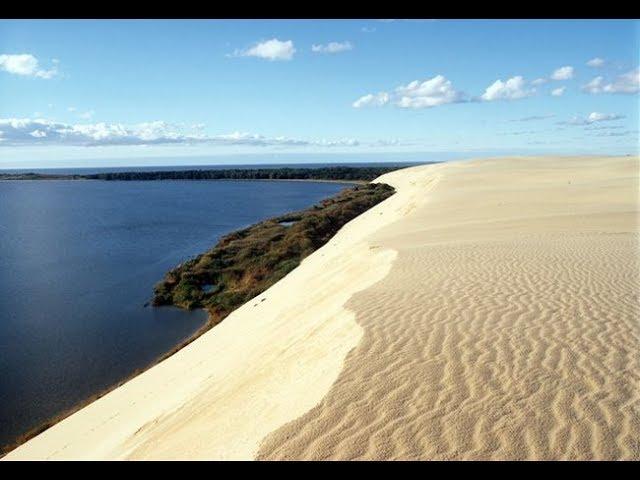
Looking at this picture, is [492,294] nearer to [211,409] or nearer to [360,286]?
[360,286]

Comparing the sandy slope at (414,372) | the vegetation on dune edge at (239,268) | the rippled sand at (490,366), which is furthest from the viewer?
the vegetation on dune edge at (239,268)

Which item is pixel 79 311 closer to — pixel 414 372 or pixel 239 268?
pixel 239 268

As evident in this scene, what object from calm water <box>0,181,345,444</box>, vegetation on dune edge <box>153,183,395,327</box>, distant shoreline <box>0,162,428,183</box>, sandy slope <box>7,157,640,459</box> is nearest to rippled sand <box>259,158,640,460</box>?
sandy slope <box>7,157,640,459</box>

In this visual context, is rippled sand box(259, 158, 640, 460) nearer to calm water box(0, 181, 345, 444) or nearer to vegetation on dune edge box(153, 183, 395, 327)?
calm water box(0, 181, 345, 444)

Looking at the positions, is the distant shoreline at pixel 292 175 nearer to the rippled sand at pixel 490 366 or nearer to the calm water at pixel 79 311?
the calm water at pixel 79 311

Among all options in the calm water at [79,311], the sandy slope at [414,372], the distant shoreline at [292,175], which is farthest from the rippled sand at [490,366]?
the distant shoreline at [292,175]
